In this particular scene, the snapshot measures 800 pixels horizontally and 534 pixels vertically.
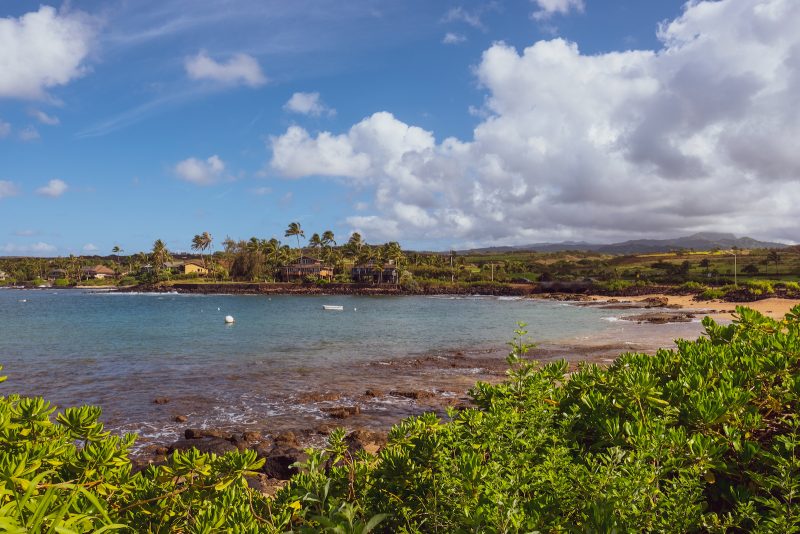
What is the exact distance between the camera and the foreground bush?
2.59 meters

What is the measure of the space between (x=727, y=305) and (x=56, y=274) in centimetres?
19792

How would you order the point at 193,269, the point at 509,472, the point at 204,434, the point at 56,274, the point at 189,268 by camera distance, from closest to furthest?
the point at 509,472, the point at 204,434, the point at 189,268, the point at 193,269, the point at 56,274

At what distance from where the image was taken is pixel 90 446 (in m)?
3.39

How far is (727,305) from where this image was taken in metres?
60.0

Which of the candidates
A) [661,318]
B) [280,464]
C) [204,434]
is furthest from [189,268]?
[280,464]

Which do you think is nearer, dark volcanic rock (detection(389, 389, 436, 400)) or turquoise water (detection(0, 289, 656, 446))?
turquoise water (detection(0, 289, 656, 446))

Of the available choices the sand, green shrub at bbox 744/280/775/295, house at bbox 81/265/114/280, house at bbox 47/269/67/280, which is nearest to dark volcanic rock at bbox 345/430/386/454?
the sand

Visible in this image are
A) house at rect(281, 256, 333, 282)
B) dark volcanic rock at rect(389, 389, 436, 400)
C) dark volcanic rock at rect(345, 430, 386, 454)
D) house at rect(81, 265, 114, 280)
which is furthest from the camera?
house at rect(81, 265, 114, 280)

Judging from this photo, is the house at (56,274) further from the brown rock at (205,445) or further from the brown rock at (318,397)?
the brown rock at (205,445)

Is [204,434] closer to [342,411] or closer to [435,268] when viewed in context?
[342,411]

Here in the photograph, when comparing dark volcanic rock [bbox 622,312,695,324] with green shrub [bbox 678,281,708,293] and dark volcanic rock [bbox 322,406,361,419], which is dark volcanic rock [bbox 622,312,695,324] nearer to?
green shrub [bbox 678,281,708,293]

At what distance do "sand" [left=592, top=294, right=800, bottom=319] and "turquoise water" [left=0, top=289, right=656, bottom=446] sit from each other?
1195cm

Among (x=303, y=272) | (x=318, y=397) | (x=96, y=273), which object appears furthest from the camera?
(x=96, y=273)

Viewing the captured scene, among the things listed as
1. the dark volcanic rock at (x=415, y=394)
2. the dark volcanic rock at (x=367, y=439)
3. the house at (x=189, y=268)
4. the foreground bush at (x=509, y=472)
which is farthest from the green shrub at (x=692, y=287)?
the house at (x=189, y=268)
